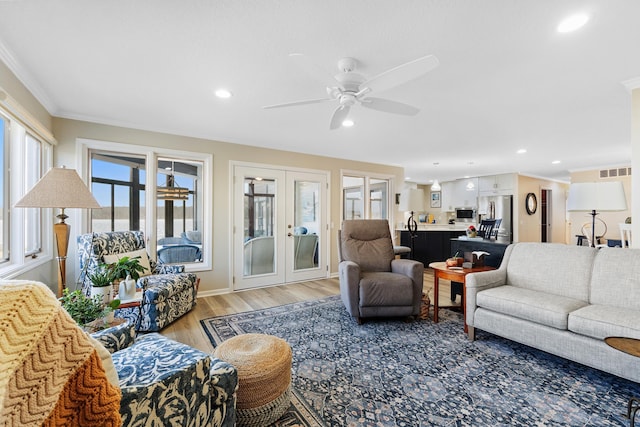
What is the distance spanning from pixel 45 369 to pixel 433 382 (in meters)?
2.08

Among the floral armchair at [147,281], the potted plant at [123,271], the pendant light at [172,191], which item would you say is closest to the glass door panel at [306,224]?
the pendant light at [172,191]

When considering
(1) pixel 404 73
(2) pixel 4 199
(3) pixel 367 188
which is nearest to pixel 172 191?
(2) pixel 4 199

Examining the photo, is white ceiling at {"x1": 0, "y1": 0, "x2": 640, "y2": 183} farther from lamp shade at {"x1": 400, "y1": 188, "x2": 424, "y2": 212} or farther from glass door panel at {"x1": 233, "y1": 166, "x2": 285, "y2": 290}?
lamp shade at {"x1": 400, "y1": 188, "x2": 424, "y2": 212}

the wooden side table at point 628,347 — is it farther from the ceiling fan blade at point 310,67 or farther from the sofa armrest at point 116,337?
the sofa armrest at point 116,337

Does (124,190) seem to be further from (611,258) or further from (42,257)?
(611,258)

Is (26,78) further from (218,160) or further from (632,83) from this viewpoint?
(632,83)

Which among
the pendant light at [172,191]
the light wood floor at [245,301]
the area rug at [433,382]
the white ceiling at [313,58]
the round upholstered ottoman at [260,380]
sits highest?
the white ceiling at [313,58]

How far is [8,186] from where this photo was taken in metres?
2.41

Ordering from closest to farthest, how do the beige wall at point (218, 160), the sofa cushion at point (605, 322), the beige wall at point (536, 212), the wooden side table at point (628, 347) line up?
the wooden side table at point (628, 347) < the sofa cushion at point (605, 322) < the beige wall at point (218, 160) < the beige wall at point (536, 212)

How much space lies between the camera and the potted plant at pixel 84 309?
1614 millimetres

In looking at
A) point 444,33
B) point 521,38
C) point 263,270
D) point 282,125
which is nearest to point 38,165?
point 282,125

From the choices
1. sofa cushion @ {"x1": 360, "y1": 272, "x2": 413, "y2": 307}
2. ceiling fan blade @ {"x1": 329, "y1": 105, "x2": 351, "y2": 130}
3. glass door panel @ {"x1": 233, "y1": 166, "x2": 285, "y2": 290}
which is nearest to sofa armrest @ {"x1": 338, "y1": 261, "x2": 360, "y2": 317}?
sofa cushion @ {"x1": 360, "y1": 272, "x2": 413, "y2": 307}

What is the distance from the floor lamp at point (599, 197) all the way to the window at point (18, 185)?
4.85 m

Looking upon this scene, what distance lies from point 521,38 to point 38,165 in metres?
4.40
